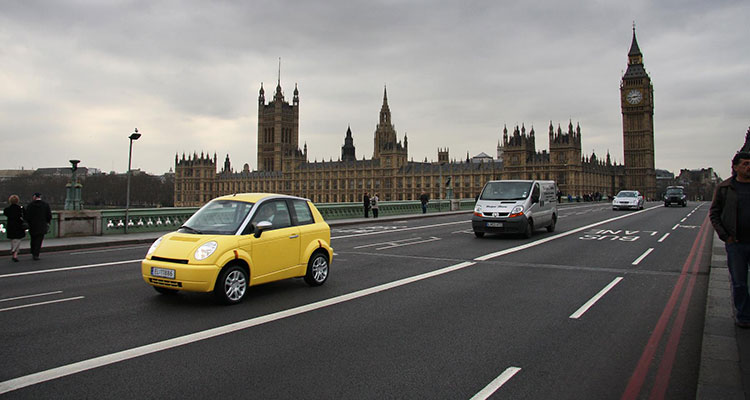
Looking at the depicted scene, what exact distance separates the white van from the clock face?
11911cm

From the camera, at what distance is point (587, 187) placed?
100 m

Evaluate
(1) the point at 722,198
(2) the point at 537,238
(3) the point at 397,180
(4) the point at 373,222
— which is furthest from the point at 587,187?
(1) the point at 722,198

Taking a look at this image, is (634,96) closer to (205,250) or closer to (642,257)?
(642,257)

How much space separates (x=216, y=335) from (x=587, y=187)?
105342mm

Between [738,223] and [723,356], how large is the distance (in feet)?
5.27

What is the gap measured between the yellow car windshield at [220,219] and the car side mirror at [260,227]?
0.25 meters

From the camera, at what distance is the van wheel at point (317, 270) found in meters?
8.21

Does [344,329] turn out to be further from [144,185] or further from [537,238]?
[144,185]

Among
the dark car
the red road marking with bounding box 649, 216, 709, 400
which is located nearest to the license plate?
the red road marking with bounding box 649, 216, 709, 400

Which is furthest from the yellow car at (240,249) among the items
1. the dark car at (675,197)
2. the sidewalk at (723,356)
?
the dark car at (675,197)

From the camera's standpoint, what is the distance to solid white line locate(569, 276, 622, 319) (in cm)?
652

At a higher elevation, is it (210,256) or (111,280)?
(210,256)

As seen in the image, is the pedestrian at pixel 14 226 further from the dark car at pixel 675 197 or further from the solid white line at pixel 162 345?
the dark car at pixel 675 197

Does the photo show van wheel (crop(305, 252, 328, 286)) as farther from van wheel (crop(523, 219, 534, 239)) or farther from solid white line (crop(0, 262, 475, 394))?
van wheel (crop(523, 219, 534, 239))
